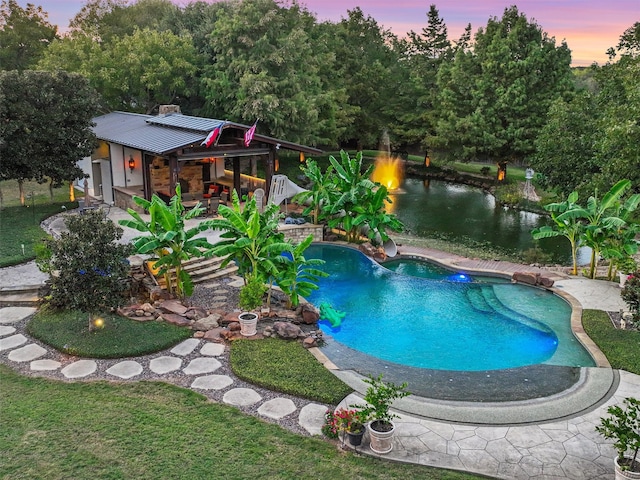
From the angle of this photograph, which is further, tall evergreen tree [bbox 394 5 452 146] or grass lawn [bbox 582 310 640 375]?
tall evergreen tree [bbox 394 5 452 146]

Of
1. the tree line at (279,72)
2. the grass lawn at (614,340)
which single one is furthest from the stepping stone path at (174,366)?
the tree line at (279,72)

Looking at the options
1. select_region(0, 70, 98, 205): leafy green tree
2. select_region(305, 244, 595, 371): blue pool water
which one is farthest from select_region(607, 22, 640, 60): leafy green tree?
select_region(0, 70, 98, 205): leafy green tree

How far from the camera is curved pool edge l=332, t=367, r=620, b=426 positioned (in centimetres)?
1026

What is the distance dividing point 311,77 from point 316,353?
2707 cm

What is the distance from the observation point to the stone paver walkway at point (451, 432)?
346 inches

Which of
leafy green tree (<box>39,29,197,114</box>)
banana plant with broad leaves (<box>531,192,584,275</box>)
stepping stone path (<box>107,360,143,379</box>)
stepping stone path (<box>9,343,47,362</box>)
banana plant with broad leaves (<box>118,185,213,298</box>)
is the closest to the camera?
stepping stone path (<box>107,360,143,379</box>)

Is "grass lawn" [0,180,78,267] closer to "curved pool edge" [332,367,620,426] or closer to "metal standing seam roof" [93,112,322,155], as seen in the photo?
"metal standing seam roof" [93,112,322,155]

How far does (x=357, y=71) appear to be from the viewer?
47.0m

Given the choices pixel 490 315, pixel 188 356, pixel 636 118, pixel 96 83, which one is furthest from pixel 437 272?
pixel 96 83

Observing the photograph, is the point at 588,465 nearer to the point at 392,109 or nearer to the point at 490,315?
the point at 490,315

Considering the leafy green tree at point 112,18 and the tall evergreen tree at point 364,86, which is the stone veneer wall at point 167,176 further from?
the leafy green tree at point 112,18

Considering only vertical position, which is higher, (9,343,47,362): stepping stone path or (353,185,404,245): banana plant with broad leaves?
(353,185,404,245): banana plant with broad leaves

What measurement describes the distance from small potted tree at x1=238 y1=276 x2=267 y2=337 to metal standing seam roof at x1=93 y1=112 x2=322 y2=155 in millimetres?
10089

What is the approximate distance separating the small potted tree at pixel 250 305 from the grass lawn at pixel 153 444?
3140 mm
